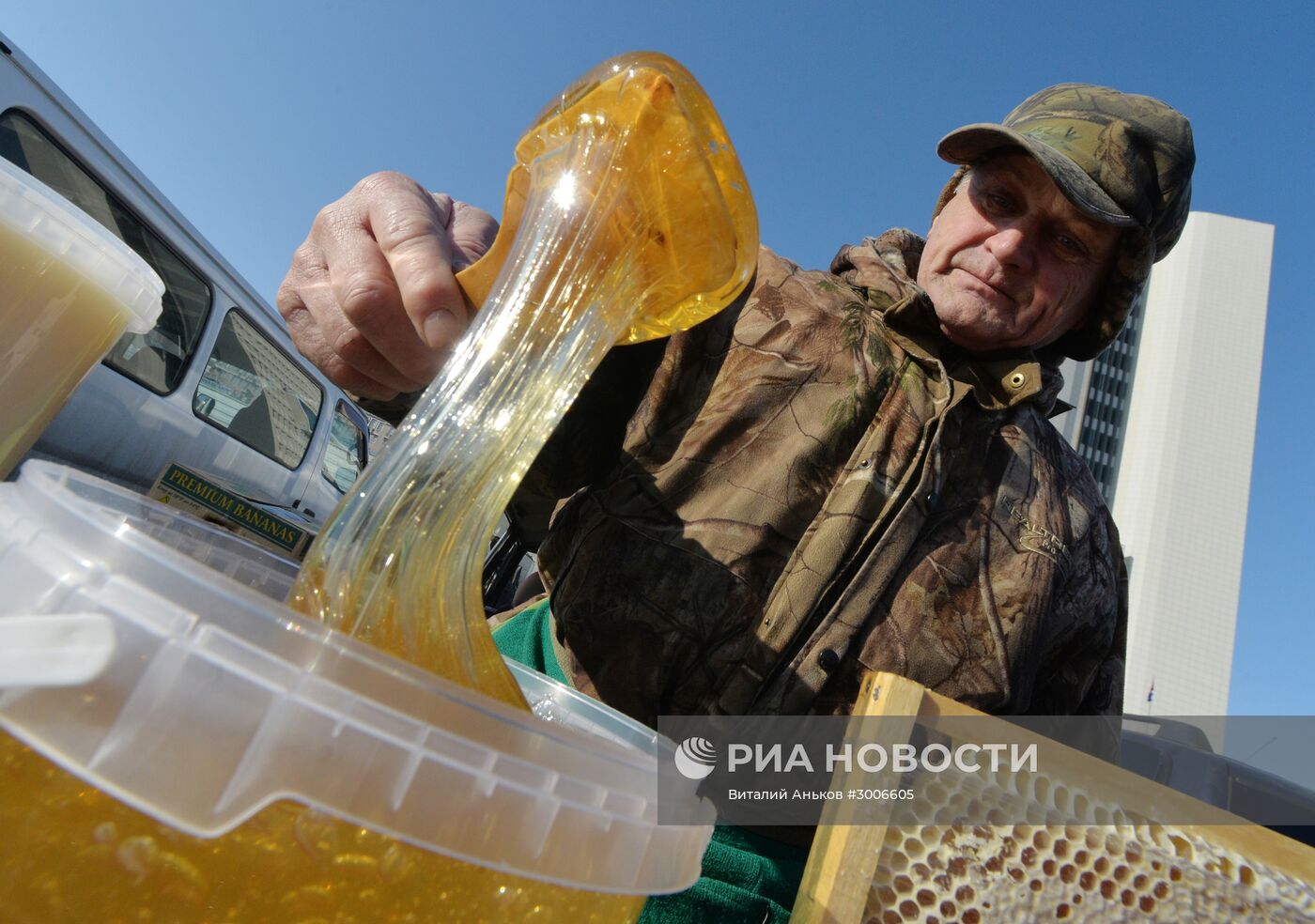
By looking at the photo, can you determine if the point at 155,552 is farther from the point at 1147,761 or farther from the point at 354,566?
the point at 1147,761

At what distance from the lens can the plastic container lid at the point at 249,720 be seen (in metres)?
0.36

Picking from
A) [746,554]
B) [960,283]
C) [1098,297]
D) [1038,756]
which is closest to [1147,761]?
[1098,297]

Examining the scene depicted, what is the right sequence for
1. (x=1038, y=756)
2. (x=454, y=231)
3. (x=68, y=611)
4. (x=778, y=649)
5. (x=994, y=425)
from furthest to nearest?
(x=994, y=425) < (x=778, y=649) < (x=454, y=231) < (x=1038, y=756) < (x=68, y=611)

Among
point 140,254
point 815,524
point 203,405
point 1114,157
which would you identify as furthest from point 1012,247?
point 203,405

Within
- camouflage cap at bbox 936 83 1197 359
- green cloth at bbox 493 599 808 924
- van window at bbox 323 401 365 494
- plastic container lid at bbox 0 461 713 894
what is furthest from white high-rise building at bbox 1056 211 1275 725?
plastic container lid at bbox 0 461 713 894

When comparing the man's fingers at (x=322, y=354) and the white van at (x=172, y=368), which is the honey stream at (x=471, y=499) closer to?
the man's fingers at (x=322, y=354)

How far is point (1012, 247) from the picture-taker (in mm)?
1756

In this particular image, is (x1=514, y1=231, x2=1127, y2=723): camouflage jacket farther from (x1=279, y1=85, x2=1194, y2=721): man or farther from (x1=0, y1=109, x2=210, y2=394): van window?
(x1=0, y1=109, x2=210, y2=394): van window

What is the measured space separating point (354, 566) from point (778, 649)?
0.90m

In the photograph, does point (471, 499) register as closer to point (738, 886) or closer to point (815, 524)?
point (738, 886)

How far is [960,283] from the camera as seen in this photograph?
178 centimetres

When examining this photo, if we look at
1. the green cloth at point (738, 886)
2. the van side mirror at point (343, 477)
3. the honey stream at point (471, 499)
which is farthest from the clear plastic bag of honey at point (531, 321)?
the van side mirror at point (343, 477)

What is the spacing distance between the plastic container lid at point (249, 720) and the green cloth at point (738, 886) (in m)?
0.54

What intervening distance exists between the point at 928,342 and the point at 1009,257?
10.5 inches
